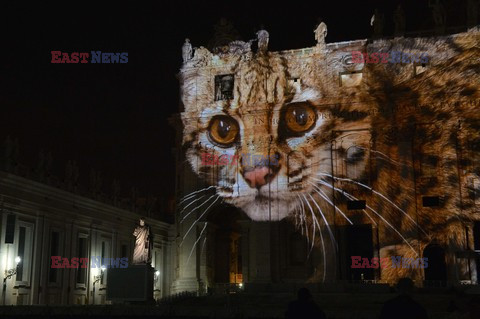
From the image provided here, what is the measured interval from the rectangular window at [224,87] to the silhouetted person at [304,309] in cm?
4500

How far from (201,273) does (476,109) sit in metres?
25.6

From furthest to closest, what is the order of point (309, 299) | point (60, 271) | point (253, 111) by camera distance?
point (253, 111) → point (60, 271) → point (309, 299)

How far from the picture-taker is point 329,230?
48.0 m

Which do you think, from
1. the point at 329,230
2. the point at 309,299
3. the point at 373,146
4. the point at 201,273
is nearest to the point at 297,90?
the point at 373,146

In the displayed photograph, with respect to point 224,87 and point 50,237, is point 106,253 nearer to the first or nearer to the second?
point 50,237

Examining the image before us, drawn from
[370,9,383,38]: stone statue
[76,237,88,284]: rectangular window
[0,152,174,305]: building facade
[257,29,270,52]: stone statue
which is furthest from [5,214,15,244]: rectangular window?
[370,9,383,38]: stone statue

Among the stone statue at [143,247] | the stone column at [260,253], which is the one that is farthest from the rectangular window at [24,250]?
the stone column at [260,253]

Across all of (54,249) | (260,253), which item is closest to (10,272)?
(54,249)

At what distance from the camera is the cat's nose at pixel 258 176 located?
50.4 m

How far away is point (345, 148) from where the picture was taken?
162 feet

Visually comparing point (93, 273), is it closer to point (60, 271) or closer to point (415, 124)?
point (60, 271)

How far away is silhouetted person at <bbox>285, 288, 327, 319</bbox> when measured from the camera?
29.4ft

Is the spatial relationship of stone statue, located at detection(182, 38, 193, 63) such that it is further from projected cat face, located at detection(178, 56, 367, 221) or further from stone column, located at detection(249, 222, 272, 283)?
stone column, located at detection(249, 222, 272, 283)

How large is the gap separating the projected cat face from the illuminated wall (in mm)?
88
